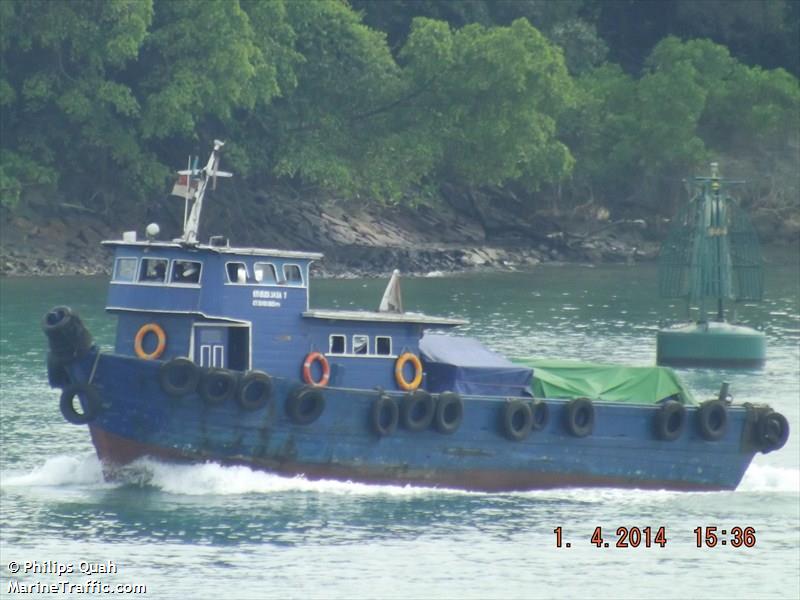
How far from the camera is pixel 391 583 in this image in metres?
31.4

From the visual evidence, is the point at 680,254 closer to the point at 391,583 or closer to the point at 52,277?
the point at 52,277

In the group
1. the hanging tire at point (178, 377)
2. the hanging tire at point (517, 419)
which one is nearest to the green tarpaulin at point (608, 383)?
the hanging tire at point (517, 419)

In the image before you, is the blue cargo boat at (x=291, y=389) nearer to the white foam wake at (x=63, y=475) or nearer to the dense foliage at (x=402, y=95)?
the white foam wake at (x=63, y=475)

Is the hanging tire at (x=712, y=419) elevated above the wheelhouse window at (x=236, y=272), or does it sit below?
below

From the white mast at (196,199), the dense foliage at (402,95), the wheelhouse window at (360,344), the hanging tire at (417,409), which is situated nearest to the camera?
the white mast at (196,199)

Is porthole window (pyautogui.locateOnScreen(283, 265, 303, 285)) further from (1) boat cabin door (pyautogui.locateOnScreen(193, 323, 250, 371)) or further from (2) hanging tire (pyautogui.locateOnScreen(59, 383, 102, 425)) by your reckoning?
(2) hanging tire (pyautogui.locateOnScreen(59, 383, 102, 425))

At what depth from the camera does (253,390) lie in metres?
35.0

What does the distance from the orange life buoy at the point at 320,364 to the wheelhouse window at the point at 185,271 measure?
2404mm

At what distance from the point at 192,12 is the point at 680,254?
Result: 24.6m

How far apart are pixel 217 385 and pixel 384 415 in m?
3.07

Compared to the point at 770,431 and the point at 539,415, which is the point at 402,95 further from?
the point at 539,415

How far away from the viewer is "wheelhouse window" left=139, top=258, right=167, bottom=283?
3562cm

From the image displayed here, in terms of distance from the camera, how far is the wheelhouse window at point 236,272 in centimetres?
3553

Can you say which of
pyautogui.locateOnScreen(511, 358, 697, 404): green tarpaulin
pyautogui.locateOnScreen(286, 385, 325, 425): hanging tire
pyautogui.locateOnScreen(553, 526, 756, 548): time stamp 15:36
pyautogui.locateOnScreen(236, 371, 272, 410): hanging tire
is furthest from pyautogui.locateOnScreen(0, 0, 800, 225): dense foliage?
pyautogui.locateOnScreen(553, 526, 756, 548): time stamp 15:36
